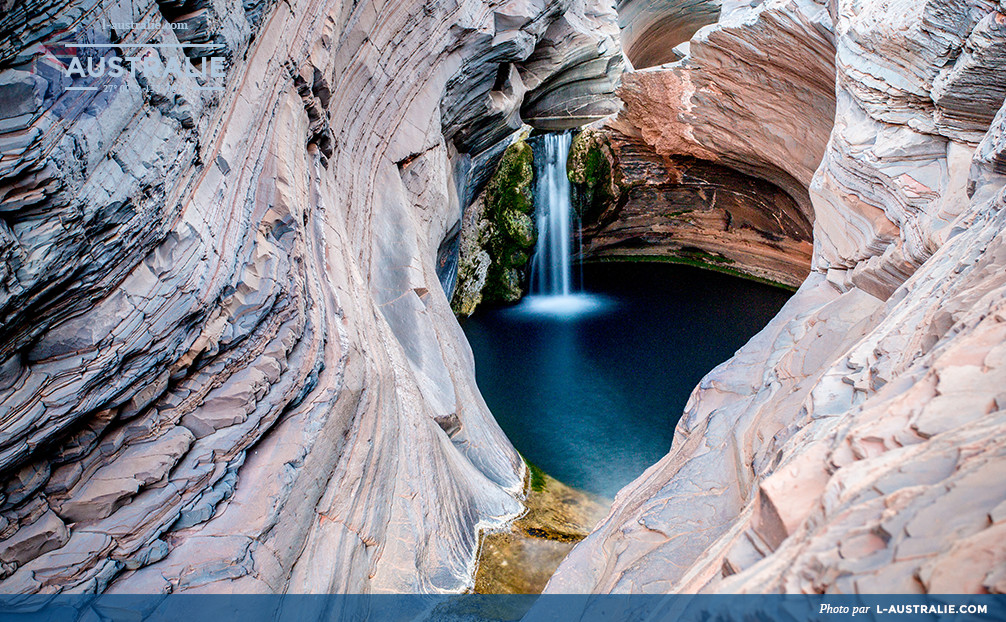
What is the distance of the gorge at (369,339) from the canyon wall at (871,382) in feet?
0.05

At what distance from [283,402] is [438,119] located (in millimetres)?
5474

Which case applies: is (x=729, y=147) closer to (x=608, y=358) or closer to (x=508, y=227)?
(x=508, y=227)

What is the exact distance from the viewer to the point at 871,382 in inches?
122

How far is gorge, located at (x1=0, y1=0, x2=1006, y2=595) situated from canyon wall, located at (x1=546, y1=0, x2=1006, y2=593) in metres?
0.02

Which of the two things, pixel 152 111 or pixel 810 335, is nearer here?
pixel 152 111

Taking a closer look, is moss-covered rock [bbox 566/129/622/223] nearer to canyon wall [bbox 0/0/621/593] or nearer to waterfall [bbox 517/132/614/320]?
waterfall [bbox 517/132/614/320]

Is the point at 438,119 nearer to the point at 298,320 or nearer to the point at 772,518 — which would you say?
the point at 298,320

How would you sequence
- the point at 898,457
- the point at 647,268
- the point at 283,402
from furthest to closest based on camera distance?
the point at 647,268 < the point at 283,402 < the point at 898,457

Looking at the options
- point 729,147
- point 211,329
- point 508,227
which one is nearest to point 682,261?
point 729,147

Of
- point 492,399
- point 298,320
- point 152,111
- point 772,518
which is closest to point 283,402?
point 298,320

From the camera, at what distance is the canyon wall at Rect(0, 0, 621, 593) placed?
9.71 ft

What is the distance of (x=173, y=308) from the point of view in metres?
3.59

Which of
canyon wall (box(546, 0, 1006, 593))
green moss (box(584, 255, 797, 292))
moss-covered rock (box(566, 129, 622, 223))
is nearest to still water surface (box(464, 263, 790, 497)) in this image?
green moss (box(584, 255, 797, 292))

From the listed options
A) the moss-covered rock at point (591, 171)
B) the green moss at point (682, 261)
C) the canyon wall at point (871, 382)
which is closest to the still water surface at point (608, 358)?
the green moss at point (682, 261)
